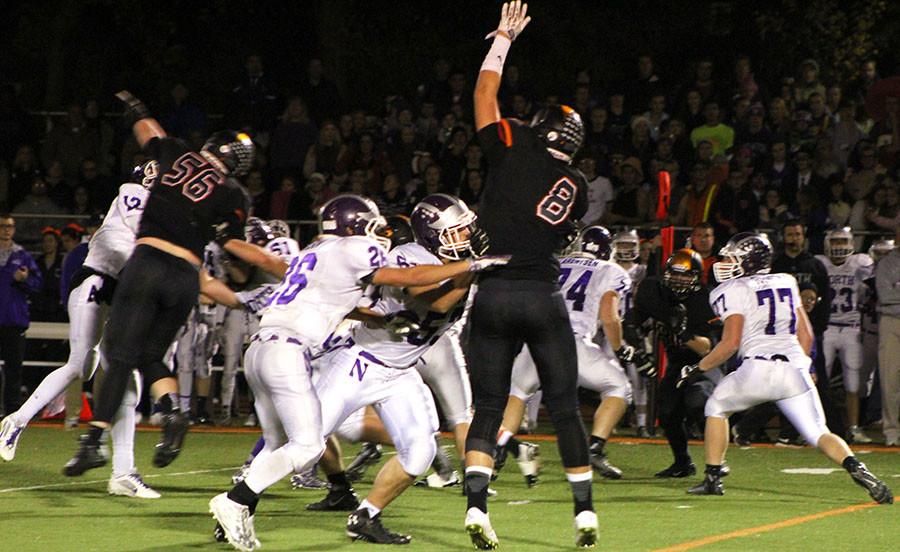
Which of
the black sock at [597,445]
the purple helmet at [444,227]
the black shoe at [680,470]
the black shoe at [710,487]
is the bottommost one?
the black shoe at [680,470]

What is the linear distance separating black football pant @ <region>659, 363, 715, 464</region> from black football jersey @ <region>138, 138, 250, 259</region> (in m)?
3.70

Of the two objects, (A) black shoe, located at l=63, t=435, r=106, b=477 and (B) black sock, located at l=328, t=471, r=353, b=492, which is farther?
(B) black sock, located at l=328, t=471, r=353, b=492

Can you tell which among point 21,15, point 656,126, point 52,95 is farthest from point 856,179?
point 21,15

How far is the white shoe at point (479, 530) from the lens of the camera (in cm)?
723

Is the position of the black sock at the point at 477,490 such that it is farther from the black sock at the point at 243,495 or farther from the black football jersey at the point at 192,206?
the black football jersey at the point at 192,206

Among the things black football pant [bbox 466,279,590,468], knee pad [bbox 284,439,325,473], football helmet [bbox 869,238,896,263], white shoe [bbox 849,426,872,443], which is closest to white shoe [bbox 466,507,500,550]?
black football pant [bbox 466,279,590,468]

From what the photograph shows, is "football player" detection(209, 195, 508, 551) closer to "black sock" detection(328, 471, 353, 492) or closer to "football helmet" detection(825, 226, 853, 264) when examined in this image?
"black sock" detection(328, 471, 353, 492)

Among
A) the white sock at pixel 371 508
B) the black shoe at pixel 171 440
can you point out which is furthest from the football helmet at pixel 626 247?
the white sock at pixel 371 508

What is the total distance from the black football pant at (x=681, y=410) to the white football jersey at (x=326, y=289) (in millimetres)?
3951

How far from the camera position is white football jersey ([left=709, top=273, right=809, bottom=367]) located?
9805mm

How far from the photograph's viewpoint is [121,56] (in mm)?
23875

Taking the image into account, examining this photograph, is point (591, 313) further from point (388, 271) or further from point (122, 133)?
point (122, 133)

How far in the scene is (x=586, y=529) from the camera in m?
7.31

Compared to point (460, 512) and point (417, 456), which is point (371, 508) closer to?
point (417, 456)
